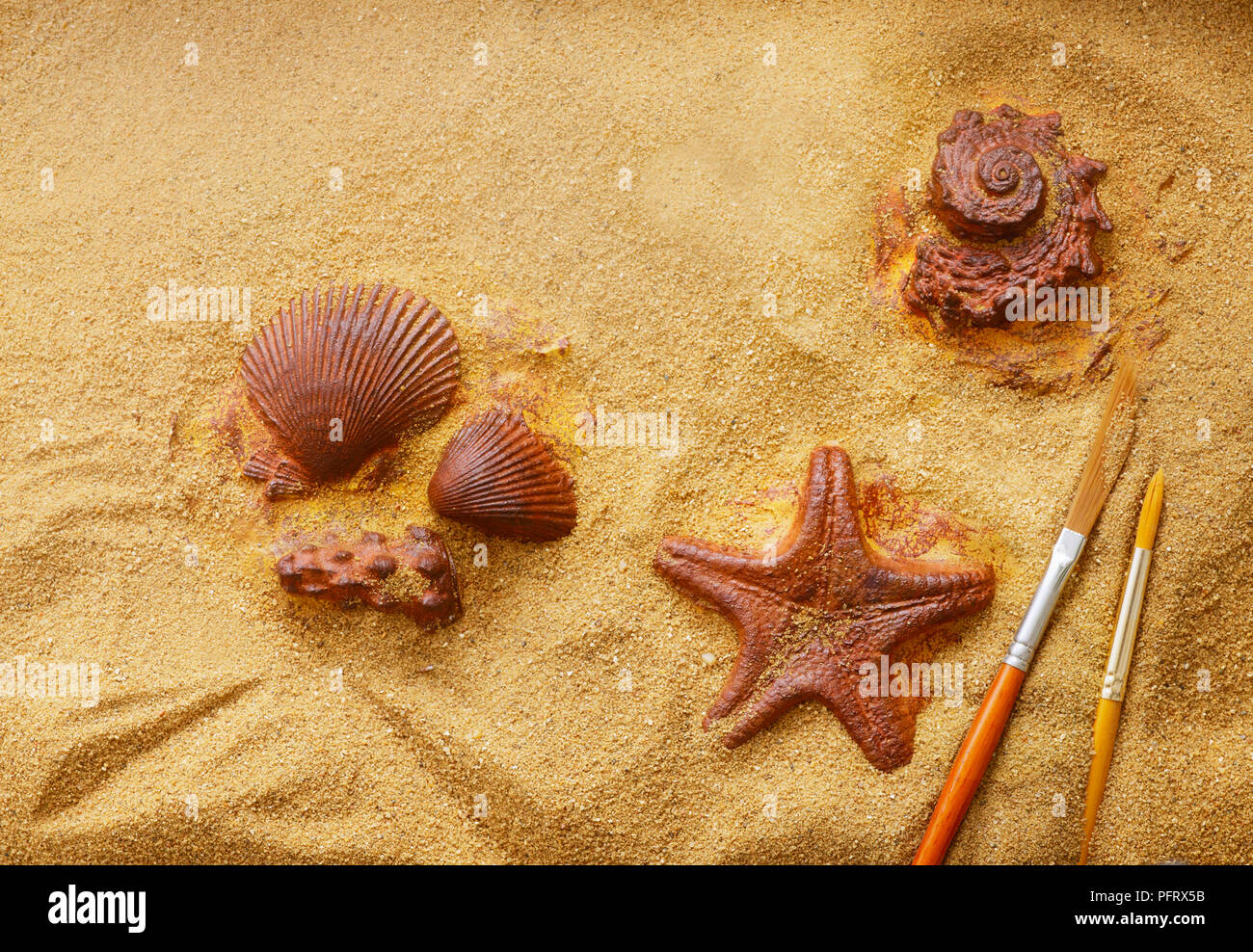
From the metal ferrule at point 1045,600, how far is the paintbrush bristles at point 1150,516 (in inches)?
5.9

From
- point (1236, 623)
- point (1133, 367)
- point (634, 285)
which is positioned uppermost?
point (634, 285)

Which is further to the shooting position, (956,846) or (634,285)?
(634,285)

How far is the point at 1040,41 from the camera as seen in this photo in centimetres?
269

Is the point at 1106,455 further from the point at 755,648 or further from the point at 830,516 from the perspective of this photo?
the point at 755,648

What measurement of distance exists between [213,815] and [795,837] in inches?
61.0

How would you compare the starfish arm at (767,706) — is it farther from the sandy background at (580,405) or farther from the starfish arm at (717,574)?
the starfish arm at (717,574)

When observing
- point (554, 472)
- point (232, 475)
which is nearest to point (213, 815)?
point (232, 475)

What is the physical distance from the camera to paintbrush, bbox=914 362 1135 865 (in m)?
2.40

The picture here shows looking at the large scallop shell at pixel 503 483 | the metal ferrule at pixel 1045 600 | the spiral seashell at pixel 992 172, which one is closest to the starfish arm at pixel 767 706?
the metal ferrule at pixel 1045 600

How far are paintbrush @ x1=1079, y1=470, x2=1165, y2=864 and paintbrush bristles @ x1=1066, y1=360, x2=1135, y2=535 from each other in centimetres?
12

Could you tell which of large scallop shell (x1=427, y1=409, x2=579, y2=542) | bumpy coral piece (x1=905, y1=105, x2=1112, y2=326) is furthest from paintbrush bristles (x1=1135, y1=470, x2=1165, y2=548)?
large scallop shell (x1=427, y1=409, x2=579, y2=542)

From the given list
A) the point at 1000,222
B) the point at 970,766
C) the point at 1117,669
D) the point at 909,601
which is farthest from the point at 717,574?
the point at 1000,222

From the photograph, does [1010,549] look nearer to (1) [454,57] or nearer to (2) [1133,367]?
(2) [1133,367]

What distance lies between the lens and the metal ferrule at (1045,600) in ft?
8.03
